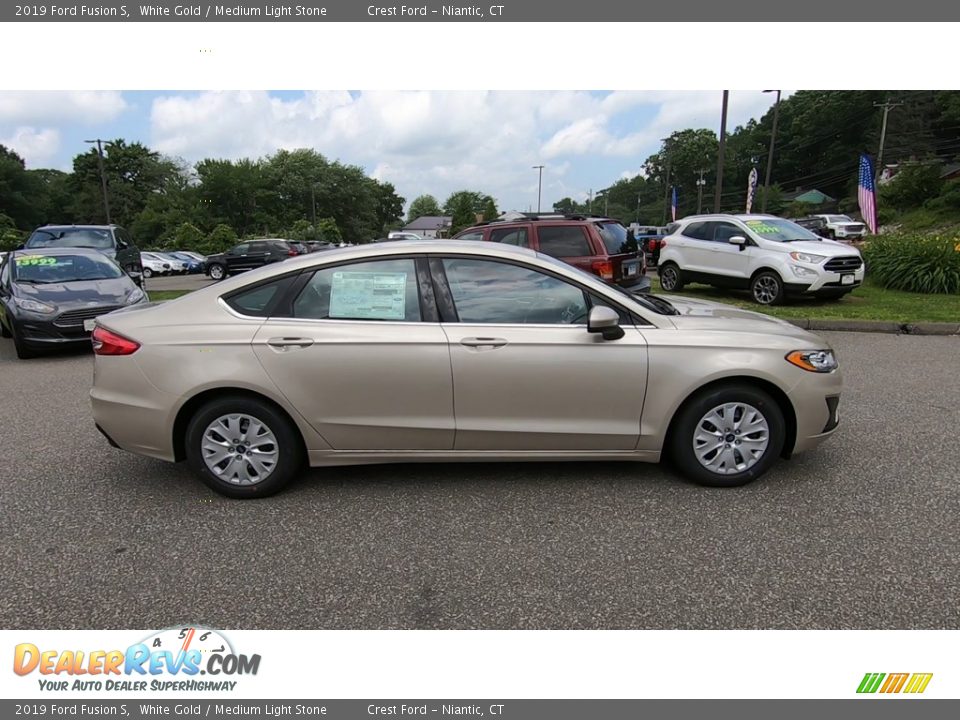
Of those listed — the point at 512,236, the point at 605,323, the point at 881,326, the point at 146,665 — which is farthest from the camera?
the point at 512,236

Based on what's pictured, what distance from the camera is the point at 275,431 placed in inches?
139

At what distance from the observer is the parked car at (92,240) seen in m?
12.9

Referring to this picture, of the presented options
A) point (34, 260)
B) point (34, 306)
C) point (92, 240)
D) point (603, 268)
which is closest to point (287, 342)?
point (603, 268)

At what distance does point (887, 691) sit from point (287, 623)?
2417 millimetres

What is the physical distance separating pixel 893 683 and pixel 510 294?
8.45 ft

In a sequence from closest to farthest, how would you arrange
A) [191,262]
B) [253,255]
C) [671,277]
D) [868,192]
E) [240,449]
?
[240,449] < [671,277] < [868,192] < [253,255] < [191,262]

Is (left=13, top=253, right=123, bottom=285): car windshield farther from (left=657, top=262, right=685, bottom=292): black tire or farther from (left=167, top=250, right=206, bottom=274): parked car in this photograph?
(left=167, top=250, right=206, bottom=274): parked car

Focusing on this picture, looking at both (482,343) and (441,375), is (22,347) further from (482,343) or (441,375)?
(482,343)

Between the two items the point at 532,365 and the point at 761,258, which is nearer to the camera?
the point at 532,365

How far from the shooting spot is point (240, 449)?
11.7 ft

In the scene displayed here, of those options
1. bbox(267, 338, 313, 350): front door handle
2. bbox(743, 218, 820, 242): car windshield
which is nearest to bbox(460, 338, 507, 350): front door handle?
bbox(267, 338, 313, 350): front door handle

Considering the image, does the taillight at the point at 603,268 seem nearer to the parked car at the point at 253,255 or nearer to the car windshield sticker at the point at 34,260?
the car windshield sticker at the point at 34,260

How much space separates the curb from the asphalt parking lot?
5.31 meters
